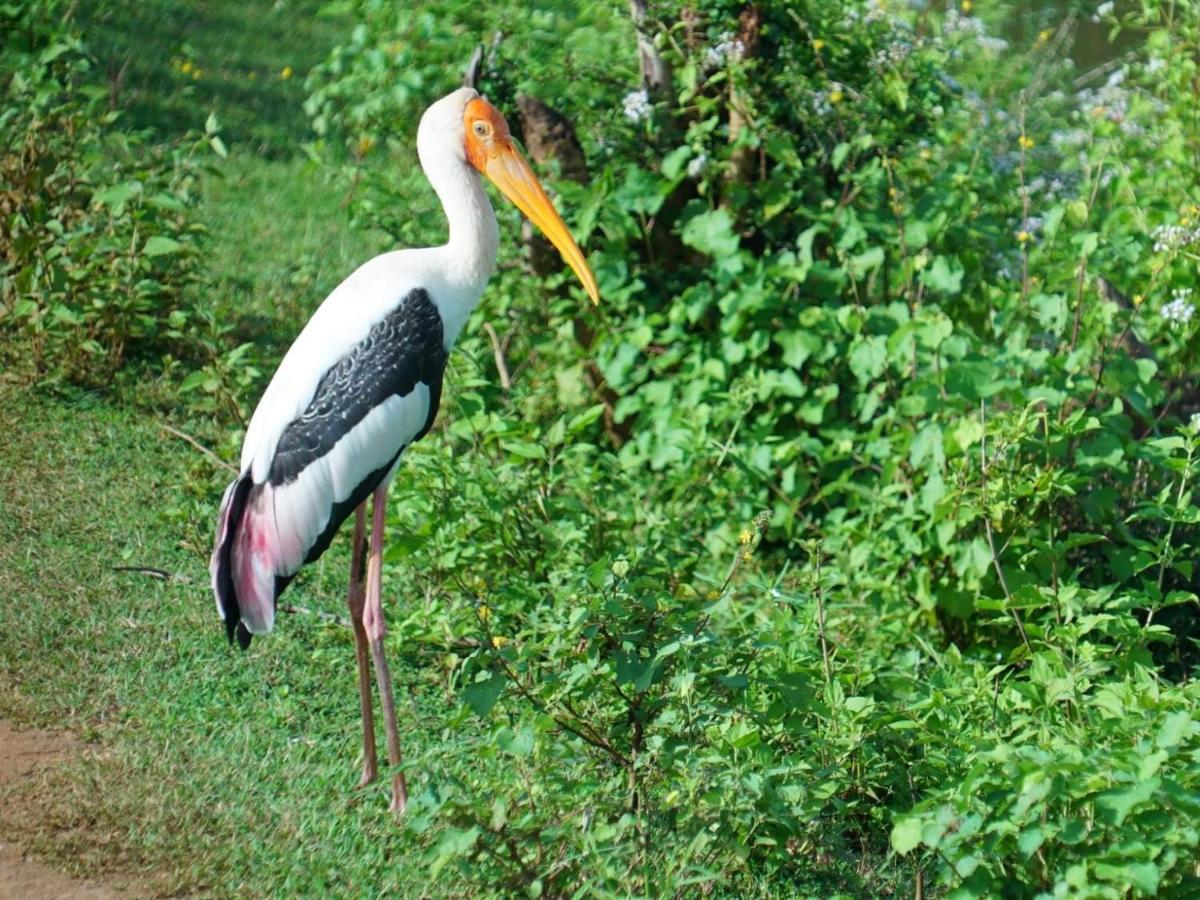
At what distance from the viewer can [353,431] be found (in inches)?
155

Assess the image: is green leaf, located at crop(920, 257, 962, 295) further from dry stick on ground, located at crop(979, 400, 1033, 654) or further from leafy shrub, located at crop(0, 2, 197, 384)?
leafy shrub, located at crop(0, 2, 197, 384)

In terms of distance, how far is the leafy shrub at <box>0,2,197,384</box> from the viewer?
5.40m

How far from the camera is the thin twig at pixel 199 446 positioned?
5.13 metres

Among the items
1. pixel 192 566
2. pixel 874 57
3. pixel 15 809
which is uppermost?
pixel 874 57

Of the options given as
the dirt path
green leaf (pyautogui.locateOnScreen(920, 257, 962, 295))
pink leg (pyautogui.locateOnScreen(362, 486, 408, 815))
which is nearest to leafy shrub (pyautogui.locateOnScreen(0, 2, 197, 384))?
pink leg (pyautogui.locateOnScreen(362, 486, 408, 815))

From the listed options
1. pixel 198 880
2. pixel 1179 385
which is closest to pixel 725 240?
pixel 1179 385

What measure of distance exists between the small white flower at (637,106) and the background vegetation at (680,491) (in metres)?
0.03

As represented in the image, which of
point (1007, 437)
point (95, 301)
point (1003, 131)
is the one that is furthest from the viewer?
point (1003, 131)

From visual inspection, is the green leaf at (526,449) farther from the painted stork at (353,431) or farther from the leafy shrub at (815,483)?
the painted stork at (353,431)

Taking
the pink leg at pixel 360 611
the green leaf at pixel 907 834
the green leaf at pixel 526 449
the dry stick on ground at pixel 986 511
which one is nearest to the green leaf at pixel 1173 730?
the green leaf at pixel 907 834

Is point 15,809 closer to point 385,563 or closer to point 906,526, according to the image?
point 385,563

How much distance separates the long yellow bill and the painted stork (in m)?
0.22

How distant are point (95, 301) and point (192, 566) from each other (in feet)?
3.96

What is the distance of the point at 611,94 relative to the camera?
5.65 m
